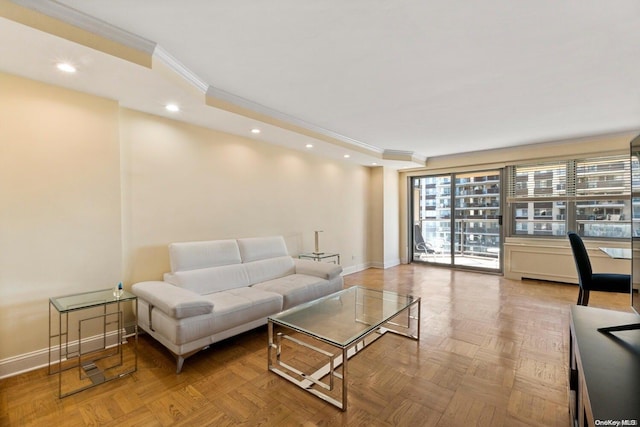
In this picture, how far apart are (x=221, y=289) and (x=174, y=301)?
2.77 ft

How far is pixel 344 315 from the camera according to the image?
8.19ft

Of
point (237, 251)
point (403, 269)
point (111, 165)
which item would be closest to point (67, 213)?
point (111, 165)

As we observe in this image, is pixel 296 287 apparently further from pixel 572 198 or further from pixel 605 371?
pixel 572 198

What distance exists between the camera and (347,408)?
179 centimetres

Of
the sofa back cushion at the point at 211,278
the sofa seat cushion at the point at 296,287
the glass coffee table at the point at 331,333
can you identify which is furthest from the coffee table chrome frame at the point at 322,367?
the sofa back cushion at the point at 211,278

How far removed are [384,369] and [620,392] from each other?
1.54m

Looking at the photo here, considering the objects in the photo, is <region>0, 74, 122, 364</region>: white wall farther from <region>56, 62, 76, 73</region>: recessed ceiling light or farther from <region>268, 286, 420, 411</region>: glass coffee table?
<region>268, 286, 420, 411</region>: glass coffee table

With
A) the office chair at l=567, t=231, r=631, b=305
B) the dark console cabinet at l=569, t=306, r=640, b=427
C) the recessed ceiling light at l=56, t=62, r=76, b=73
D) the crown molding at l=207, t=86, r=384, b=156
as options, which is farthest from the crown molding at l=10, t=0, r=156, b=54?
the office chair at l=567, t=231, r=631, b=305

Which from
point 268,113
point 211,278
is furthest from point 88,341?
point 268,113

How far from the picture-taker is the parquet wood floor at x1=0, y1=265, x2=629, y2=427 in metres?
1.70

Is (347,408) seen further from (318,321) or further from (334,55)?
(334,55)

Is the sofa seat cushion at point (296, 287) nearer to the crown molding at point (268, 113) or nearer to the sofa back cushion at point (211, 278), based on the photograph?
the sofa back cushion at point (211, 278)

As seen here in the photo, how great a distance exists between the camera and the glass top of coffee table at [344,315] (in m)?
2.04

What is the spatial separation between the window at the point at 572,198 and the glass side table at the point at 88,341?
6104 mm
